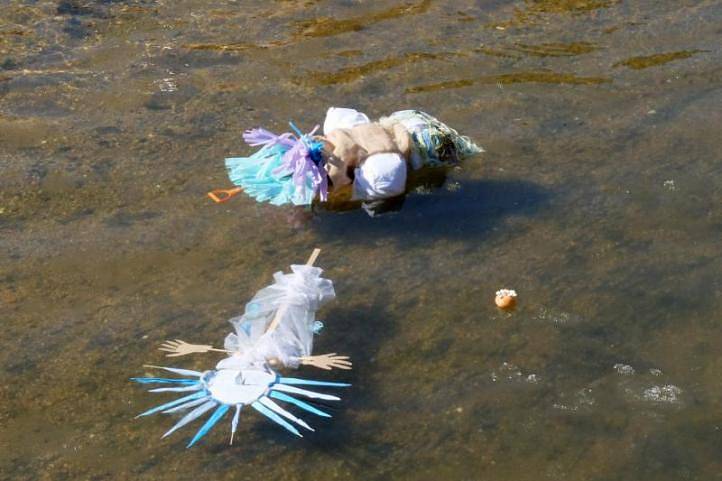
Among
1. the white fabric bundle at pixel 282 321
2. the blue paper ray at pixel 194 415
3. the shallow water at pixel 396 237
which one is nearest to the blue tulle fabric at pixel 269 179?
the shallow water at pixel 396 237

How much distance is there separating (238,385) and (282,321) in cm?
27

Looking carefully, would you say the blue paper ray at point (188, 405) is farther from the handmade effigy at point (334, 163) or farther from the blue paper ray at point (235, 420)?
the handmade effigy at point (334, 163)

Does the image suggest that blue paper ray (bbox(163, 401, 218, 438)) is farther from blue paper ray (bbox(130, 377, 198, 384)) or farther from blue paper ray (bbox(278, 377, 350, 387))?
blue paper ray (bbox(278, 377, 350, 387))

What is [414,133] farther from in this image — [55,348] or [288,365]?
[55,348]

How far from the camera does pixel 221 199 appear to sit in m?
3.69

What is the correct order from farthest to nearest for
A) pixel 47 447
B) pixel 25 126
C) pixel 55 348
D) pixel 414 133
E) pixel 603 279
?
1. pixel 25 126
2. pixel 414 133
3. pixel 603 279
4. pixel 55 348
5. pixel 47 447

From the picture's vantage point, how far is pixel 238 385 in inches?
109

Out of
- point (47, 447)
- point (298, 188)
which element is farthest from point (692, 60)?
point (47, 447)

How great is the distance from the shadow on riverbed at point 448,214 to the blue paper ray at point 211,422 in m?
0.97

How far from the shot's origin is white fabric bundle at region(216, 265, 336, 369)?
286 cm

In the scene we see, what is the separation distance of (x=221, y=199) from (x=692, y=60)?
237cm

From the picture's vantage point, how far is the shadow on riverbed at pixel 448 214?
3.58 metres

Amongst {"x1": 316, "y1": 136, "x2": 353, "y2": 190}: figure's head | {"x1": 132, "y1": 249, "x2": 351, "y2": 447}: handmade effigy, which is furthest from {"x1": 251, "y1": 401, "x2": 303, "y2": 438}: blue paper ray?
{"x1": 316, "y1": 136, "x2": 353, "y2": 190}: figure's head

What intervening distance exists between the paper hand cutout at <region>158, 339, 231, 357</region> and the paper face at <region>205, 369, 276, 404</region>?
0.52 ft
